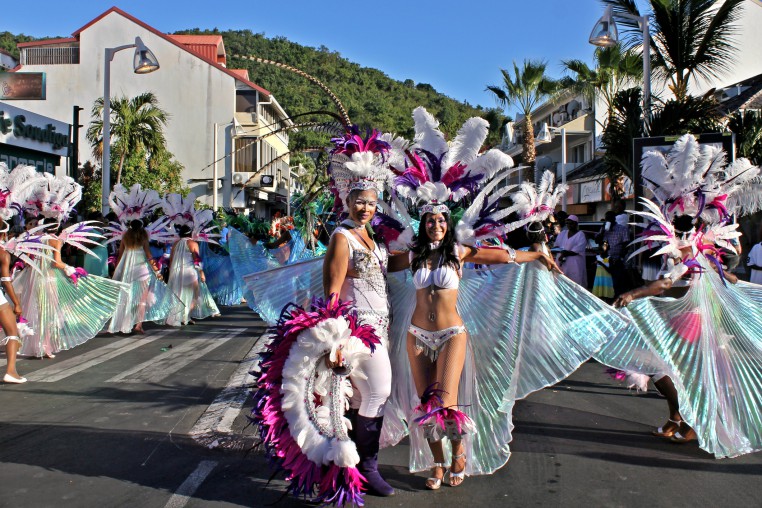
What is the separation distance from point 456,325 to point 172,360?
5372 mm

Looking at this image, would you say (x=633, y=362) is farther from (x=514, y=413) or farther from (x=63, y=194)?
(x=63, y=194)

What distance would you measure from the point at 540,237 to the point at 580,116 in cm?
3543

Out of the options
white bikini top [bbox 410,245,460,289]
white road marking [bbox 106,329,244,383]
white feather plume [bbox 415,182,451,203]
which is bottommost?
white road marking [bbox 106,329,244,383]

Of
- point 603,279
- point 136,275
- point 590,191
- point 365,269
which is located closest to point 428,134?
point 365,269

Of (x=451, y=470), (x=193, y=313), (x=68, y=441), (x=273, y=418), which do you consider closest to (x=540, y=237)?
(x=451, y=470)

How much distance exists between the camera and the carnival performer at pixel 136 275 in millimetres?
11328

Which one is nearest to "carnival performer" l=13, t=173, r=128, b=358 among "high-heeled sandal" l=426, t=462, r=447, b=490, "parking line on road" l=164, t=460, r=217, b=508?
"parking line on road" l=164, t=460, r=217, b=508

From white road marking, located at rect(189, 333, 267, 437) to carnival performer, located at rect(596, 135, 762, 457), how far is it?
300 centimetres

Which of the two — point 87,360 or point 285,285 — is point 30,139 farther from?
point 285,285

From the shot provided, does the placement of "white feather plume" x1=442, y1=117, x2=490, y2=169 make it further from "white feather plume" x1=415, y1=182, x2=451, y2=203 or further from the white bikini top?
the white bikini top

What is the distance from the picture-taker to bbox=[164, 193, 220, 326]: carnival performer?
12.5m

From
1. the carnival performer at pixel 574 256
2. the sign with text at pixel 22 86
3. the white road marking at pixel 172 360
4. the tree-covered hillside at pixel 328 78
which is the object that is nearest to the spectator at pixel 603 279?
the carnival performer at pixel 574 256

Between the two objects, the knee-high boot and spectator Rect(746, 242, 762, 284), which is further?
spectator Rect(746, 242, 762, 284)

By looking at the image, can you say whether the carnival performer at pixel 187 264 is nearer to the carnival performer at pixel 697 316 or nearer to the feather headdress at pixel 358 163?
the feather headdress at pixel 358 163
